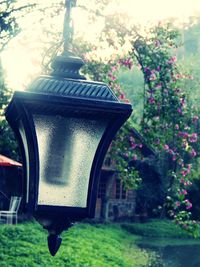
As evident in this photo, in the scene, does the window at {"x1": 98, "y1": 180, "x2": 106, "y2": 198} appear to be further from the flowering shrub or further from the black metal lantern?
the black metal lantern

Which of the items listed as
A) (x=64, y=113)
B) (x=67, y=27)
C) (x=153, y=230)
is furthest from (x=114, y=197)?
(x=64, y=113)

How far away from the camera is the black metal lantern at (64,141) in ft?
6.93

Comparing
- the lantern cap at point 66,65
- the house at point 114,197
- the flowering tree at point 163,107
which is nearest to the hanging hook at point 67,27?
the lantern cap at point 66,65

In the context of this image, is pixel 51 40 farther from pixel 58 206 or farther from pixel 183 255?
pixel 183 255

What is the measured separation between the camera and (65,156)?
7.14 ft

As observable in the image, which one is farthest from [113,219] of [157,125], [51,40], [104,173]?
[157,125]

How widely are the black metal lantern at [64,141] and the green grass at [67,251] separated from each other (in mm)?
11781

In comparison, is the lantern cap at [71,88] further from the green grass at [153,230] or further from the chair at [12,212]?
the green grass at [153,230]

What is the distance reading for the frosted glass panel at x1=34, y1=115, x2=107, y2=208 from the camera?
85.1 inches

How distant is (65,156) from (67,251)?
14.1 m

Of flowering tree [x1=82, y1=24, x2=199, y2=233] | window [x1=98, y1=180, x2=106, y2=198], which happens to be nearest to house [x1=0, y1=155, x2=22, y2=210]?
window [x1=98, y1=180, x2=106, y2=198]

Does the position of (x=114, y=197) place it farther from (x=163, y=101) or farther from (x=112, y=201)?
(x=163, y=101)

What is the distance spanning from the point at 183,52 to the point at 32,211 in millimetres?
67846

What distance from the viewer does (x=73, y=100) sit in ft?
6.83
